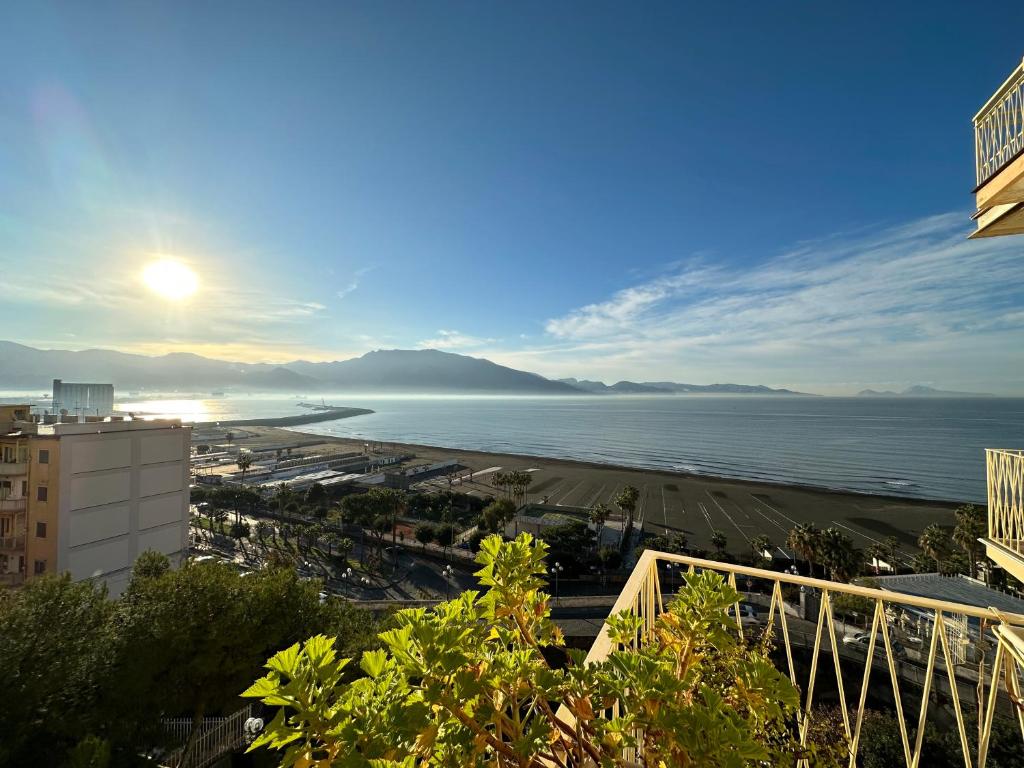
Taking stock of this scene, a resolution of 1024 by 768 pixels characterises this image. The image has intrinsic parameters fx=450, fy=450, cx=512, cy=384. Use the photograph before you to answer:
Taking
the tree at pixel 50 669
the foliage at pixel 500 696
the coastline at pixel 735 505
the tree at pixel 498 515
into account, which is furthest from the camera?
the coastline at pixel 735 505

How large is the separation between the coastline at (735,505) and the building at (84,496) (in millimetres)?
26523

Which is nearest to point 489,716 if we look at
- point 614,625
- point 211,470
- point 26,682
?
point 614,625

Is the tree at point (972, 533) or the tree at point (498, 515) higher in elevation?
the tree at point (972, 533)

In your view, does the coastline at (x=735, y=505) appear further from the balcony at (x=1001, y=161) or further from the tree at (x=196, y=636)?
A: the balcony at (x=1001, y=161)

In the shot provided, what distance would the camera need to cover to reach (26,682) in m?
6.07

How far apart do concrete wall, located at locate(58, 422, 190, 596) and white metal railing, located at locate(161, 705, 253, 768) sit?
9829 millimetres

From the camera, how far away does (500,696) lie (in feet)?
4.62

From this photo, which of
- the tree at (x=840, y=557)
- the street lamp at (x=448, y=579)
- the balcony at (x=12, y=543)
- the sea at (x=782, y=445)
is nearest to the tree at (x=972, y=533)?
the tree at (x=840, y=557)

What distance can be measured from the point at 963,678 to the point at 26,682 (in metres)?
19.0

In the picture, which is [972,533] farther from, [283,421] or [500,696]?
[283,421]

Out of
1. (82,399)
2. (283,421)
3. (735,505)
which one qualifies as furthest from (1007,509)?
(283,421)

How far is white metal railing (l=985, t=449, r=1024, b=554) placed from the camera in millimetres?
4230

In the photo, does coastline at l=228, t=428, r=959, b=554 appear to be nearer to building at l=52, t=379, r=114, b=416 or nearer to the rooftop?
the rooftop

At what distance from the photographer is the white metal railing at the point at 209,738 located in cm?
838
